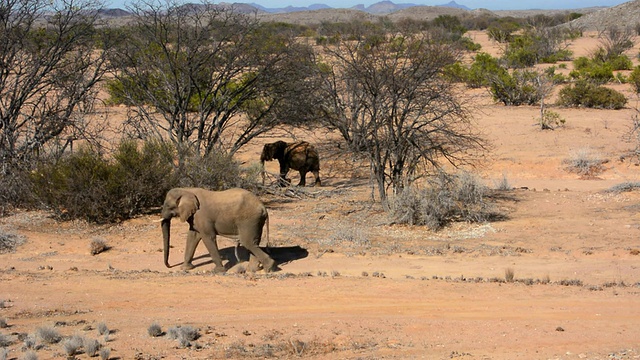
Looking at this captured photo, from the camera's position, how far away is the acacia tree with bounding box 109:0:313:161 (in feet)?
58.6

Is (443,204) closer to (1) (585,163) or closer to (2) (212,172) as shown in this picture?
(2) (212,172)

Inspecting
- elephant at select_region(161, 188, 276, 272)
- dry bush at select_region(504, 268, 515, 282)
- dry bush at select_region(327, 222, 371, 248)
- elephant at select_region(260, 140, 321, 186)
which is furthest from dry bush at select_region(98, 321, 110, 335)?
elephant at select_region(260, 140, 321, 186)

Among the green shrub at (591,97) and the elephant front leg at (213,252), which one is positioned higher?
the green shrub at (591,97)

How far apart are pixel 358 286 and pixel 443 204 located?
440 centimetres

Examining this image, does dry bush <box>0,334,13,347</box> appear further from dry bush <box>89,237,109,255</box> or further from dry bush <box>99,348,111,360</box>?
dry bush <box>89,237,109,255</box>

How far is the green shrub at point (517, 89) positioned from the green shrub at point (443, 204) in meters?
16.6

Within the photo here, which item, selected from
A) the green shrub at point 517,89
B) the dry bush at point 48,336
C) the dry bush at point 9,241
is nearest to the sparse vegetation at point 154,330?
the dry bush at point 48,336

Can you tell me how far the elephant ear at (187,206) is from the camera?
37.7ft

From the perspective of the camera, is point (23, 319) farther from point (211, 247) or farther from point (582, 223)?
point (582, 223)

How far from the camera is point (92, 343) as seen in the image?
765 centimetres

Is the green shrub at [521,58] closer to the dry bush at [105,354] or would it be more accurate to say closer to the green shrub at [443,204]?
the green shrub at [443,204]

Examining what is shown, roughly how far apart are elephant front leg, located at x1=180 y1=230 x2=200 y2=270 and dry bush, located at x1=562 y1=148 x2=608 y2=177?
1234 centimetres

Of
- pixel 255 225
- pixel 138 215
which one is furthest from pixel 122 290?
pixel 138 215

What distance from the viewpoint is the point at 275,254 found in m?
12.7
